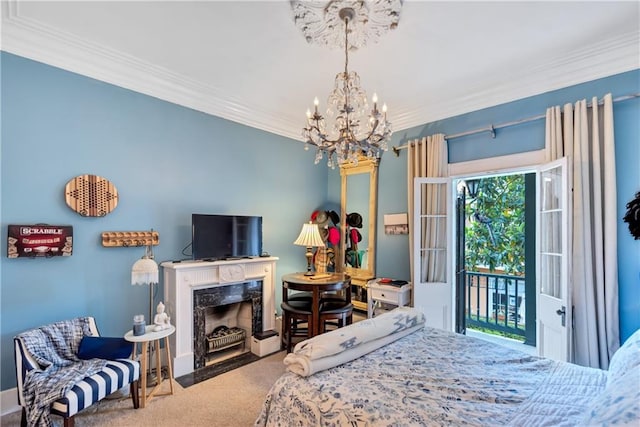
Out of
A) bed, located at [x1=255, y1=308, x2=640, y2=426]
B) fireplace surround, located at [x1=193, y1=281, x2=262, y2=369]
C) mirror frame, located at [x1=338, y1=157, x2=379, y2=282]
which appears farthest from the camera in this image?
mirror frame, located at [x1=338, y1=157, x2=379, y2=282]

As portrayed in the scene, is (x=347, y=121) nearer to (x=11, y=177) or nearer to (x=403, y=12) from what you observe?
(x=403, y=12)

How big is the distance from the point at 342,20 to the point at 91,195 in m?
2.52

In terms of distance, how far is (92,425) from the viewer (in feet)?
6.96

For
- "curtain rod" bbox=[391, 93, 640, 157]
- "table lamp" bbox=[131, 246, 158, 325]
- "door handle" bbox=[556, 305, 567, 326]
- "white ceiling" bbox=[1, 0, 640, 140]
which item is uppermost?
"white ceiling" bbox=[1, 0, 640, 140]

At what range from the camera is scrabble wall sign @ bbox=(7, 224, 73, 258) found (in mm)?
2264

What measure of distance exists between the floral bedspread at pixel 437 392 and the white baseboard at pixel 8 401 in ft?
7.06

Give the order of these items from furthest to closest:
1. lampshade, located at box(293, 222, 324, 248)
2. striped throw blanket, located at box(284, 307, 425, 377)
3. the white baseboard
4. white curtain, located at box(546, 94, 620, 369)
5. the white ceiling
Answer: lampshade, located at box(293, 222, 324, 248)
white curtain, located at box(546, 94, 620, 369)
the white baseboard
the white ceiling
striped throw blanket, located at box(284, 307, 425, 377)

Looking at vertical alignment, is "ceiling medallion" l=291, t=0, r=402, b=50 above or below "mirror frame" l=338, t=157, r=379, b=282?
above

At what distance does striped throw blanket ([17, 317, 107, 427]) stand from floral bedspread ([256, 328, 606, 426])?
136cm

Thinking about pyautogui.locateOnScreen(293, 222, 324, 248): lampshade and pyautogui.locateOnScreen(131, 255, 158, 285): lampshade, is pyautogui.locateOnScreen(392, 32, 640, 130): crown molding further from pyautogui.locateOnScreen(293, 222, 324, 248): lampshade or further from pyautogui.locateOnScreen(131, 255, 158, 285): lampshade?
pyautogui.locateOnScreen(131, 255, 158, 285): lampshade

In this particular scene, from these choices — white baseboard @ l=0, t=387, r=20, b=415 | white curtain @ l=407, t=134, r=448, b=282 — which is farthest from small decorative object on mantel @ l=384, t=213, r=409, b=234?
white baseboard @ l=0, t=387, r=20, b=415

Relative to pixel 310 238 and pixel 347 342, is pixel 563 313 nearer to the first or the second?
pixel 347 342

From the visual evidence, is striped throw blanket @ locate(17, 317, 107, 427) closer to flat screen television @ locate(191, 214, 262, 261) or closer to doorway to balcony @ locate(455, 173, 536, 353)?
flat screen television @ locate(191, 214, 262, 261)

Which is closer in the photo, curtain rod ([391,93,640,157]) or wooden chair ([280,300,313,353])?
Answer: curtain rod ([391,93,640,157])
